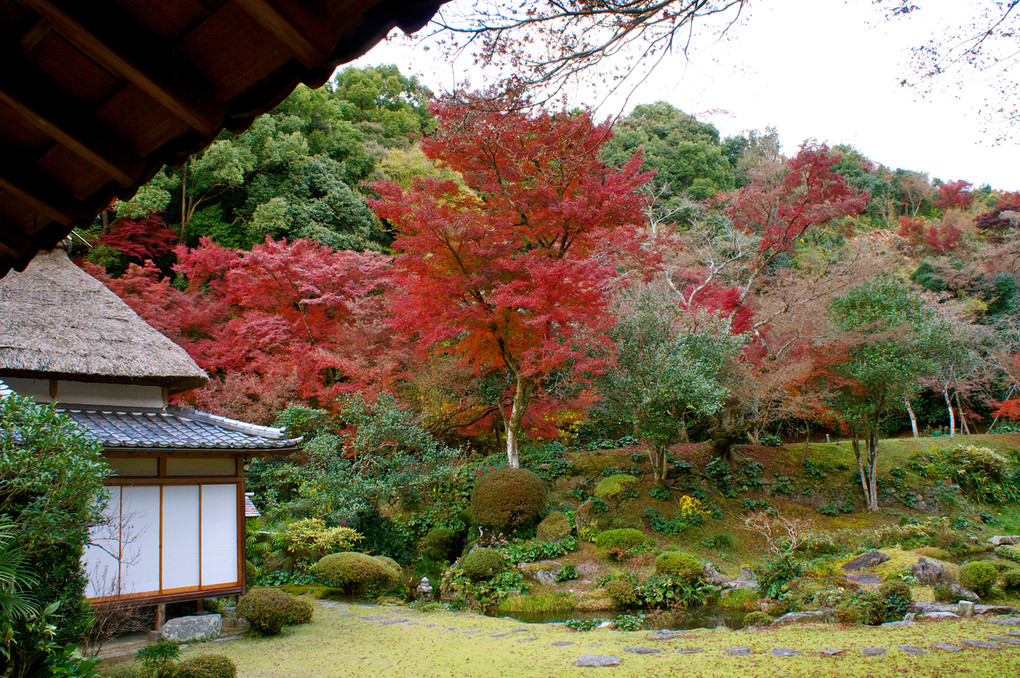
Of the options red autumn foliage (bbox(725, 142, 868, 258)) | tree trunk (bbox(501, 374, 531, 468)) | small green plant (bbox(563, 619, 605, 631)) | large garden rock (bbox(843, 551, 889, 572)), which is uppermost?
red autumn foliage (bbox(725, 142, 868, 258))

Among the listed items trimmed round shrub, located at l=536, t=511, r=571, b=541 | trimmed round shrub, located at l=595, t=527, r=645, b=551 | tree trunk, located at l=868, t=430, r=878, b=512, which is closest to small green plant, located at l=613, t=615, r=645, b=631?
trimmed round shrub, located at l=595, t=527, r=645, b=551

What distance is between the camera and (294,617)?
7.25 meters

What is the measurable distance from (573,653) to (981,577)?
498 cm

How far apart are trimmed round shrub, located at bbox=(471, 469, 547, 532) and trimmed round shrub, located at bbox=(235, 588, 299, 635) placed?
384 centimetres

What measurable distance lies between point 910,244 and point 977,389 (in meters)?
6.98

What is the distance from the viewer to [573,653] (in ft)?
18.4

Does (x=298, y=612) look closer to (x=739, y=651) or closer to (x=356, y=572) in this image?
(x=356, y=572)

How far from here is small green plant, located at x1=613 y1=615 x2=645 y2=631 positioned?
689 cm

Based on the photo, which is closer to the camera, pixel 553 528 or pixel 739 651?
pixel 739 651

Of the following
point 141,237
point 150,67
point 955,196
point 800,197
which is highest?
point 955,196

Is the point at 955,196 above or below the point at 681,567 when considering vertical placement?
above

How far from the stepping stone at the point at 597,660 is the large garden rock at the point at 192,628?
4.45 m

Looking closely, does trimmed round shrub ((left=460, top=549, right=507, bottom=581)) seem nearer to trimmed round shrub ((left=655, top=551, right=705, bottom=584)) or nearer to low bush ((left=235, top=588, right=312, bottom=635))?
trimmed round shrub ((left=655, top=551, right=705, bottom=584))

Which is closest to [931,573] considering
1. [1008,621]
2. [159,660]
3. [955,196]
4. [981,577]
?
[981,577]
